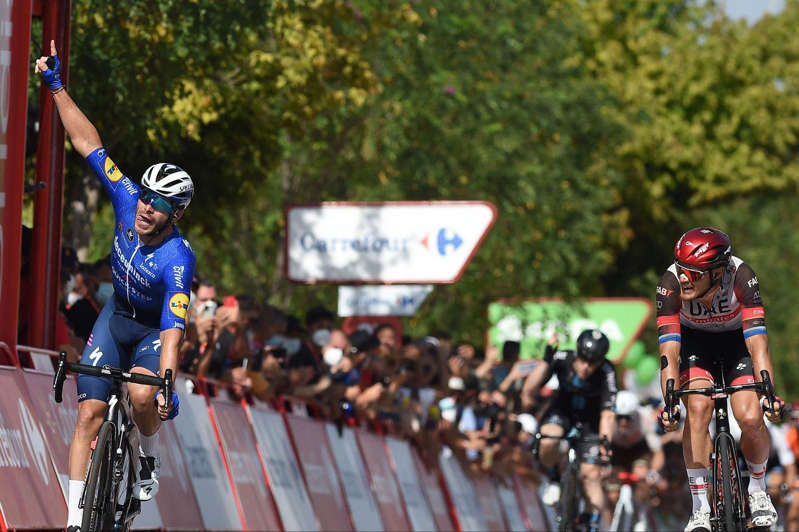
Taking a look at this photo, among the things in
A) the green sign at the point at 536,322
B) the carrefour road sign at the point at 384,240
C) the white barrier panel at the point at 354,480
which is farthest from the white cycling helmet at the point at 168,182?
the green sign at the point at 536,322

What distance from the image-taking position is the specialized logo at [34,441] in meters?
10.4

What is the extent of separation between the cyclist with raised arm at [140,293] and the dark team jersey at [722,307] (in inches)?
131

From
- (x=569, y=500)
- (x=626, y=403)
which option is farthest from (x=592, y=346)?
(x=626, y=403)

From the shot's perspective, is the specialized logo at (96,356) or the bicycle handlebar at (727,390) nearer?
the specialized logo at (96,356)

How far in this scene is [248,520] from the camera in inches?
547

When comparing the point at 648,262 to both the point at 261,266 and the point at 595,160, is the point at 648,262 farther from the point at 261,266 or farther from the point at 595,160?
the point at 261,266

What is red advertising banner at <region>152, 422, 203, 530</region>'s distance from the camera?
12.3 meters

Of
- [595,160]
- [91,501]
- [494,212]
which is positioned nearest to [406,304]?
[494,212]

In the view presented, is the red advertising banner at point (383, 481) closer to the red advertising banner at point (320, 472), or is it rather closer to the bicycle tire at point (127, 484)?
the red advertising banner at point (320, 472)

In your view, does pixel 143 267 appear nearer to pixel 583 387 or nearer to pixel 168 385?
pixel 168 385

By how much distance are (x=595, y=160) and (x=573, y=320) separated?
3.15 meters

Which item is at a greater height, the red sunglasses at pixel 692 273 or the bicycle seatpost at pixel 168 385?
the red sunglasses at pixel 692 273

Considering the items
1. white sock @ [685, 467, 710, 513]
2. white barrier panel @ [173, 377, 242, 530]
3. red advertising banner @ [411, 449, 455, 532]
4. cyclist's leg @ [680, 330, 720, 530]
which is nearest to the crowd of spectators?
red advertising banner @ [411, 449, 455, 532]

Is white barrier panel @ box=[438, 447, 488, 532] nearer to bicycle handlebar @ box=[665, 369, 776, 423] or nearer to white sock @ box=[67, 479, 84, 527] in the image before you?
bicycle handlebar @ box=[665, 369, 776, 423]
